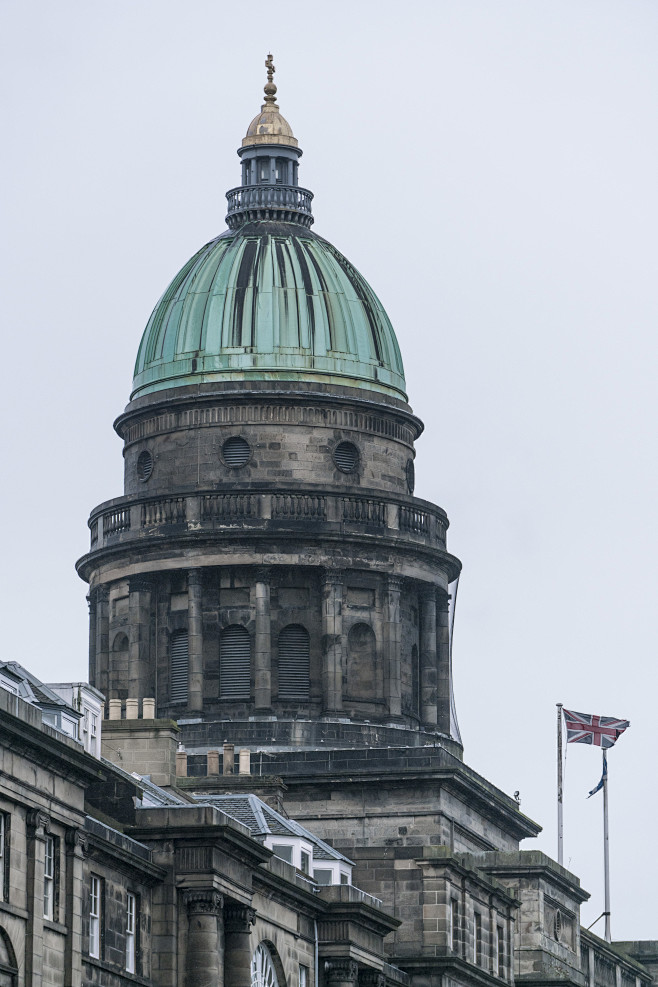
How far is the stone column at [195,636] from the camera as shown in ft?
385

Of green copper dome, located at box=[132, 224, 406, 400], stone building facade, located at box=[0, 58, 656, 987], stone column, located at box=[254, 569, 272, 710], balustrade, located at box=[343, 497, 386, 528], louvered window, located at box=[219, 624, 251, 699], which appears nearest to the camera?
stone building facade, located at box=[0, 58, 656, 987]

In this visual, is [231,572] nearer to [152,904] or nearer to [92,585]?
[92,585]

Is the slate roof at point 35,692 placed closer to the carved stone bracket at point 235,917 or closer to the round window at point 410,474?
the carved stone bracket at point 235,917

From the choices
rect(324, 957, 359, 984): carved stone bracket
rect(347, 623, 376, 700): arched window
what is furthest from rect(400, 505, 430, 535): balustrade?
rect(324, 957, 359, 984): carved stone bracket

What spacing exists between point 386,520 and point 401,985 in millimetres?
25900

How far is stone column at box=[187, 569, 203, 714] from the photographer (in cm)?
11725

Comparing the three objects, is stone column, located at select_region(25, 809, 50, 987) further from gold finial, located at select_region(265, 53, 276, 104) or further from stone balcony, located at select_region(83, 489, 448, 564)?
gold finial, located at select_region(265, 53, 276, 104)

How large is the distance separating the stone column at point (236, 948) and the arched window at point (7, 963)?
12758mm

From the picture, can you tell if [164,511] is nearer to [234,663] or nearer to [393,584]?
[234,663]

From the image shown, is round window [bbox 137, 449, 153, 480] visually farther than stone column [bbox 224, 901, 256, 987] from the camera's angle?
Yes

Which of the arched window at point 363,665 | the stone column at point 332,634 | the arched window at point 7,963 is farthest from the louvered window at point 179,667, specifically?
the arched window at point 7,963

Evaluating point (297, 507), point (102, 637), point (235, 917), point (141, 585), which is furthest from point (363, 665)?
point (235, 917)

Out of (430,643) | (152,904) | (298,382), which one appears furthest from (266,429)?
(152,904)

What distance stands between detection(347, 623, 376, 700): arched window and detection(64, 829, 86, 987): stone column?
46.6 metres
